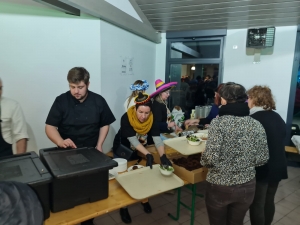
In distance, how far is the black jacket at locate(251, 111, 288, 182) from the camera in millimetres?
1670

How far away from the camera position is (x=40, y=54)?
244 cm

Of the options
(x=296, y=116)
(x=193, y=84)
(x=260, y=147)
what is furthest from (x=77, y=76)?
(x=296, y=116)

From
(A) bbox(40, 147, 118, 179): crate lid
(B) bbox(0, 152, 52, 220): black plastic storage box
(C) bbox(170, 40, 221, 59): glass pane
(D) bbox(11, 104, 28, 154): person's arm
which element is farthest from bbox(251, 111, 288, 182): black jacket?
(C) bbox(170, 40, 221, 59): glass pane

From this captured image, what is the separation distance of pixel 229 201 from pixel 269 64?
3.02 m

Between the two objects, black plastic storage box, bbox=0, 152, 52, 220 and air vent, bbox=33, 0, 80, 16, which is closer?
black plastic storage box, bbox=0, 152, 52, 220

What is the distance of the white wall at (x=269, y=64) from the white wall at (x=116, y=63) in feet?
5.17

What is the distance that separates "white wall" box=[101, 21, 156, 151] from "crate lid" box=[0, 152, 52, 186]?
1.65 m

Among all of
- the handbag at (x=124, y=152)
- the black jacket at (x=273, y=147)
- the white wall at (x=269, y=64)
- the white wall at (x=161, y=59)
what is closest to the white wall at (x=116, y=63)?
the white wall at (x=161, y=59)

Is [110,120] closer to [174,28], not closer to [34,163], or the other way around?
[34,163]

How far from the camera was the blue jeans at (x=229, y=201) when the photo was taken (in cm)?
145

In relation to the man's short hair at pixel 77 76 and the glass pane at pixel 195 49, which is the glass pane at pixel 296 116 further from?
the man's short hair at pixel 77 76

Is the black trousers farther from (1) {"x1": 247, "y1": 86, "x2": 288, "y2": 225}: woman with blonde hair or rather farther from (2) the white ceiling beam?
(2) the white ceiling beam

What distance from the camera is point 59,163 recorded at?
4.14 ft

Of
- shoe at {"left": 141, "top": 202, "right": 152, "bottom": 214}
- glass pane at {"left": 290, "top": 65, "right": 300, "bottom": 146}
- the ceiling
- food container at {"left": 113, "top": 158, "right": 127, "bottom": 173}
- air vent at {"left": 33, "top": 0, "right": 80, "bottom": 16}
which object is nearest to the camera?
food container at {"left": 113, "top": 158, "right": 127, "bottom": 173}
